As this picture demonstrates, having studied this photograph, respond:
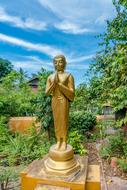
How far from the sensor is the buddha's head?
7.38ft

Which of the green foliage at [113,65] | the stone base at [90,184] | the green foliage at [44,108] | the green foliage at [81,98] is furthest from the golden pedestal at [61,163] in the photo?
the green foliage at [81,98]

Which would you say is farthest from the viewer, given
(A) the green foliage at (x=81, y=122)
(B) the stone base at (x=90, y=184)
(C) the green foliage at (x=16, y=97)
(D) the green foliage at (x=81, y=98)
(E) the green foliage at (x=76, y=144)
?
(C) the green foliage at (x=16, y=97)

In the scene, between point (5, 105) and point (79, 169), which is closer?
point (79, 169)

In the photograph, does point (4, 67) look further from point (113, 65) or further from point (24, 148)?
point (113, 65)

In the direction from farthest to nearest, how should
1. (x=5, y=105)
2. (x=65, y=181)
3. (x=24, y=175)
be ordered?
(x=5, y=105), (x=24, y=175), (x=65, y=181)

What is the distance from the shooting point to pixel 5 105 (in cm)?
916

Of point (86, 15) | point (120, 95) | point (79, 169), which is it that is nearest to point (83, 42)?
point (86, 15)

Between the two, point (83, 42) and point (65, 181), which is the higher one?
point (83, 42)

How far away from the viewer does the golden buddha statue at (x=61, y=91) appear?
2210mm

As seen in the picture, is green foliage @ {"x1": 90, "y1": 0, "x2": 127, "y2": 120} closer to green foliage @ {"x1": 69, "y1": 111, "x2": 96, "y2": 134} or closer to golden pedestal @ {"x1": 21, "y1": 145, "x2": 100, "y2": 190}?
green foliage @ {"x1": 69, "y1": 111, "x2": 96, "y2": 134}

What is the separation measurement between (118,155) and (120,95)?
231 centimetres

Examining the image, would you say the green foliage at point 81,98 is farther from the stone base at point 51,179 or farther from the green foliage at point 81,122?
the stone base at point 51,179

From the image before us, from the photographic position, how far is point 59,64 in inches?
89.1

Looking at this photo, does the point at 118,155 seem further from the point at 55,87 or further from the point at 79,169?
the point at 55,87
